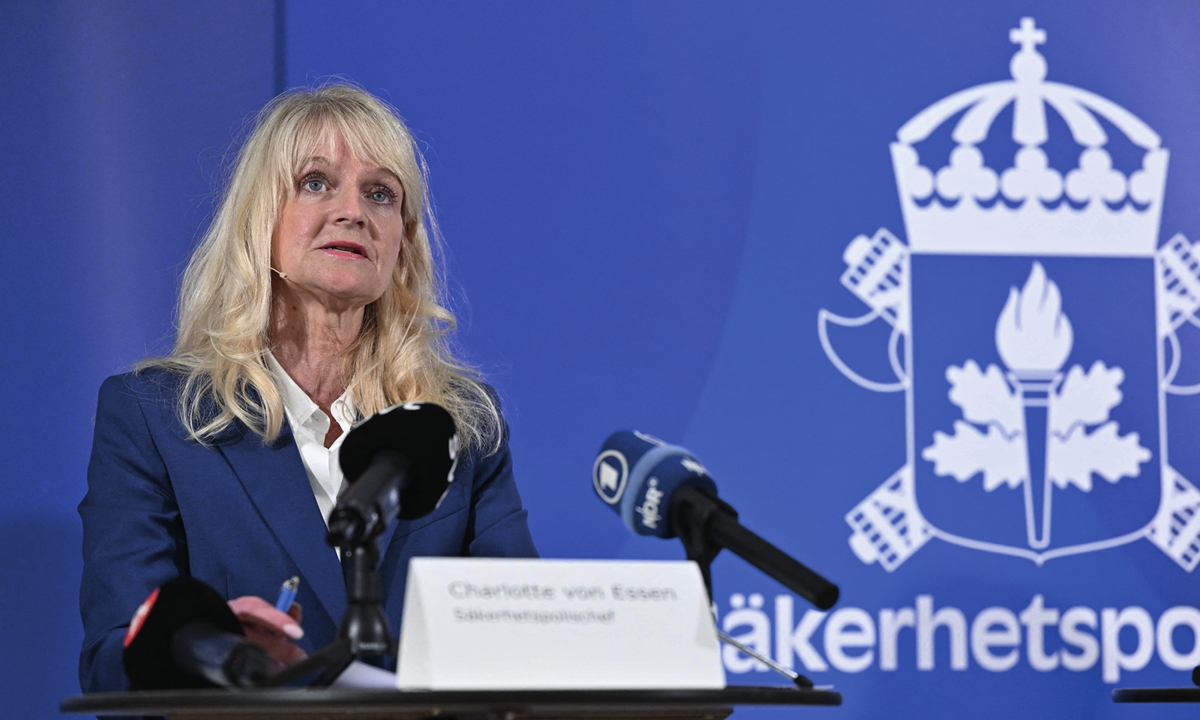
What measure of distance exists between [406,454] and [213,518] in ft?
2.64

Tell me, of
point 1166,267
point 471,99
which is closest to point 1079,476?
point 1166,267

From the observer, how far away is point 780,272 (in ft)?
9.39

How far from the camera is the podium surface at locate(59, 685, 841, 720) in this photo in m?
0.97

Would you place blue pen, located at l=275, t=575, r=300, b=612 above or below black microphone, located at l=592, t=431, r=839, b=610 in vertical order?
below

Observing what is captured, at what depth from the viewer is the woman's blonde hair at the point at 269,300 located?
2.16 meters

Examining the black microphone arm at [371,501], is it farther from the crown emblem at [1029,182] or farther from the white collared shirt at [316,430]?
the crown emblem at [1029,182]

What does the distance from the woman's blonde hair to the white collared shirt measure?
0.10 feet

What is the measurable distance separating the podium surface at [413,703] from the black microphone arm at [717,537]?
0.40 ft

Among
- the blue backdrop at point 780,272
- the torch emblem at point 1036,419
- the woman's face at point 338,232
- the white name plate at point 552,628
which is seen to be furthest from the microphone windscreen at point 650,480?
the torch emblem at point 1036,419

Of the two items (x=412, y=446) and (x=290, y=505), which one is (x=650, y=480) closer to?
(x=412, y=446)

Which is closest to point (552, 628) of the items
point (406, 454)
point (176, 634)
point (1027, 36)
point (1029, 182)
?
point (406, 454)

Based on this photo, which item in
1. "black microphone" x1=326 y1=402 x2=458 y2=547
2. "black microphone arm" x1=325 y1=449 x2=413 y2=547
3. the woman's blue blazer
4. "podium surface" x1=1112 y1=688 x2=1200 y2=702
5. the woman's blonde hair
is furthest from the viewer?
the woman's blonde hair

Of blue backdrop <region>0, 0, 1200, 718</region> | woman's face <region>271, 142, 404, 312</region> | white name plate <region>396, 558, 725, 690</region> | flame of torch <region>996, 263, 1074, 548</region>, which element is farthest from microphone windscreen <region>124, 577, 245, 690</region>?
flame of torch <region>996, 263, 1074, 548</region>

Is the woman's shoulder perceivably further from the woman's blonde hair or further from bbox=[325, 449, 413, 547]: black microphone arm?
Result: bbox=[325, 449, 413, 547]: black microphone arm
